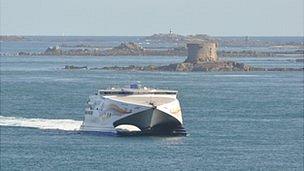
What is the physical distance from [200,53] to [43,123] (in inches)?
3754

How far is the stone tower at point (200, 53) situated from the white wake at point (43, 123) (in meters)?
90.6

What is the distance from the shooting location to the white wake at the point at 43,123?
7362cm

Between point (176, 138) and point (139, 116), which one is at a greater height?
point (139, 116)

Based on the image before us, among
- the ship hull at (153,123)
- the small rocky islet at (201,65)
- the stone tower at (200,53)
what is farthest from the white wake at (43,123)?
the stone tower at (200,53)

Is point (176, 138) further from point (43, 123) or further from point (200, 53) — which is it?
point (200, 53)

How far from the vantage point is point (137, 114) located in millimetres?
69750

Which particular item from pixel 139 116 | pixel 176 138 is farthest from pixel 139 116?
pixel 176 138

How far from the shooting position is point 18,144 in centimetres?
6375

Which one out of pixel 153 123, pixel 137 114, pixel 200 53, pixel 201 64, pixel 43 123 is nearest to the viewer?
pixel 153 123

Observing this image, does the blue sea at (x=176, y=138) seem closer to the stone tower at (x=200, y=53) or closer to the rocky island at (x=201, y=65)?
the rocky island at (x=201, y=65)

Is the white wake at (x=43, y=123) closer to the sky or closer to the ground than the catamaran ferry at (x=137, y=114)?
closer to the ground

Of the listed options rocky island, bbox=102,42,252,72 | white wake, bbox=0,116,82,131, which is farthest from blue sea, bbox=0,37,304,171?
rocky island, bbox=102,42,252,72

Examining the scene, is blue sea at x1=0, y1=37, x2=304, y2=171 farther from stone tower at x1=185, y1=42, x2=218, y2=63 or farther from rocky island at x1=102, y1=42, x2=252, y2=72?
stone tower at x1=185, y1=42, x2=218, y2=63

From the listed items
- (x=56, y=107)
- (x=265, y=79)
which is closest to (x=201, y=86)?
(x=265, y=79)
